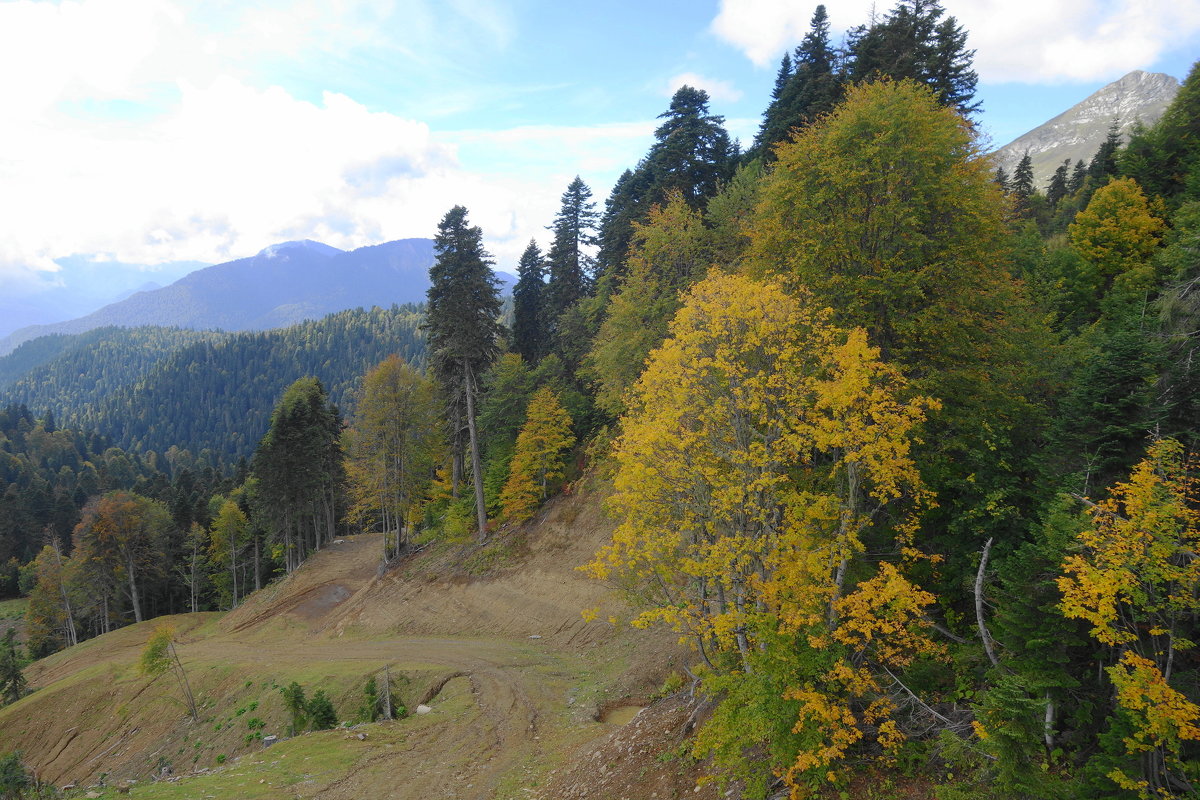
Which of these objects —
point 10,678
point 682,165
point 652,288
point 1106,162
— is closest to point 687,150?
point 682,165

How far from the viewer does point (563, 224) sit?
154 ft

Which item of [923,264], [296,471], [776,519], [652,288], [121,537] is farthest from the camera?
[121,537]

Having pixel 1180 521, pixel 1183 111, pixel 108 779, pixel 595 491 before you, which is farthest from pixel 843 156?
pixel 108 779

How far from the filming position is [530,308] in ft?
168

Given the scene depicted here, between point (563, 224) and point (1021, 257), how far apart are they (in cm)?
3258

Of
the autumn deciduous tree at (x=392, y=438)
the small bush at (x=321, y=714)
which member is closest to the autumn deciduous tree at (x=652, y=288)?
the small bush at (x=321, y=714)

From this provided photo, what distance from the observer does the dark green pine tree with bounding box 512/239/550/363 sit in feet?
164

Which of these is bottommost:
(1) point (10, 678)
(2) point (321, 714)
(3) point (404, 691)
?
(1) point (10, 678)

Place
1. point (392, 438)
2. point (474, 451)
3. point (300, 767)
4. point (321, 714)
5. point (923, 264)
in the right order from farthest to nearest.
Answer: point (392, 438) → point (474, 451) → point (321, 714) → point (300, 767) → point (923, 264)

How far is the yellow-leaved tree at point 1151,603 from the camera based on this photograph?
22.8ft

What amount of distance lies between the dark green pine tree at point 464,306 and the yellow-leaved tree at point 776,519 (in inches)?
883

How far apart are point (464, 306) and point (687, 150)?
682 inches

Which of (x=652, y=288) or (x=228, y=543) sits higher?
(x=652, y=288)

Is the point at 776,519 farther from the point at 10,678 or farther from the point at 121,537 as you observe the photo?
the point at 121,537
